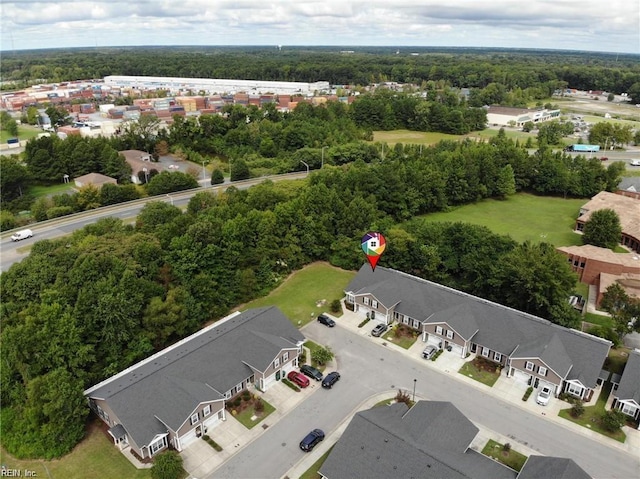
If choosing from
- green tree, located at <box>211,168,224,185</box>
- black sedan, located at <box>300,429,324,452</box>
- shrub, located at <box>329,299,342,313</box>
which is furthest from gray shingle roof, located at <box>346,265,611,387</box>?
green tree, located at <box>211,168,224,185</box>

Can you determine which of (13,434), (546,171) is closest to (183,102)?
(546,171)

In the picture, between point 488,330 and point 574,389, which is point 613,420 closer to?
point 574,389

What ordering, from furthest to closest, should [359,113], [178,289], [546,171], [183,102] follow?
[183,102] < [359,113] < [546,171] < [178,289]

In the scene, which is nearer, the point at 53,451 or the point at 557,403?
the point at 53,451

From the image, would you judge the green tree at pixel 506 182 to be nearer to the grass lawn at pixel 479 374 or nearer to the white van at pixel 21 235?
the grass lawn at pixel 479 374

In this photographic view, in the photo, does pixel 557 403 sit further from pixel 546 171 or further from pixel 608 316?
pixel 546 171

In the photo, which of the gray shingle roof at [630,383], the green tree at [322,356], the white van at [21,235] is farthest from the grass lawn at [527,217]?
the white van at [21,235]

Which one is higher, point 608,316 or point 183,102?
point 183,102
